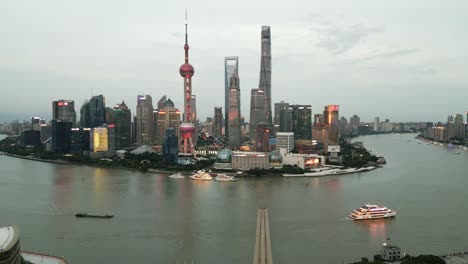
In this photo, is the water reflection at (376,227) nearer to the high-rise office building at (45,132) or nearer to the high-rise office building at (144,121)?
the high-rise office building at (144,121)

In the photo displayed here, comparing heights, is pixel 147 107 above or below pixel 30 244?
above

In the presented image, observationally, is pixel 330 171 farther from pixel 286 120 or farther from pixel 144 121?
pixel 144 121

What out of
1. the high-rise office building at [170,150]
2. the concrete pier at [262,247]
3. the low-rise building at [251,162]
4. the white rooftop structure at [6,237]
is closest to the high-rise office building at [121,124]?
the high-rise office building at [170,150]

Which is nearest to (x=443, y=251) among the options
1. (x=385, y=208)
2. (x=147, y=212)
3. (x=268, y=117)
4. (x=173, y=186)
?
(x=385, y=208)

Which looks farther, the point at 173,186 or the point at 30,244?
the point at 173,186

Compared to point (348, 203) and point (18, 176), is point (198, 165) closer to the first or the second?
point (18, 176)

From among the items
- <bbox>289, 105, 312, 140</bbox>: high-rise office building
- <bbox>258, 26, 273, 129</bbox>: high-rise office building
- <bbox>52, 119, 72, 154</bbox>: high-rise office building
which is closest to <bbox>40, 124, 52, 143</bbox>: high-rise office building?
<bbox>52, 119, 72, 154</bbox>: high-rise office building
